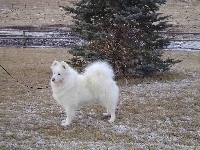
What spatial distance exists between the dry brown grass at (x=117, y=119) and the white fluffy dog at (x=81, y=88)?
484mm

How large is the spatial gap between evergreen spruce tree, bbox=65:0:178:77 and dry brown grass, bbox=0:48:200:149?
65 centimetres

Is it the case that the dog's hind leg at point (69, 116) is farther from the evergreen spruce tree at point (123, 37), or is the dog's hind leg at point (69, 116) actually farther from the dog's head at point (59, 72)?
the evergreen spruce tree at point (123, 37)

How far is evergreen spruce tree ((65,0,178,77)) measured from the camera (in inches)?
464

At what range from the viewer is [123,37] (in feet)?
39.5

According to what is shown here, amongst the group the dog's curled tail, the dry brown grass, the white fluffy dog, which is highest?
the dog's curled tail

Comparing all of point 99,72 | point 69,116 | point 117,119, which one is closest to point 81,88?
point 99,72

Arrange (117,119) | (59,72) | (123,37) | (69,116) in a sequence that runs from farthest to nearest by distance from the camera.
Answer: (123,37), (117,119), (69,116), (59,72)

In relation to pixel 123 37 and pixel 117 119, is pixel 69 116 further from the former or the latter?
pixel 123 37

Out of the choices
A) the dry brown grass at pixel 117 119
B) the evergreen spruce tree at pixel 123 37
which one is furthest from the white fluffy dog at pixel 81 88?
the evergreen spruce tree at pixel 123 37

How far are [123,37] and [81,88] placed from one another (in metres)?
5.18

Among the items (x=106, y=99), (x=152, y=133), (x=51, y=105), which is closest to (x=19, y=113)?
(x=51, y=105)

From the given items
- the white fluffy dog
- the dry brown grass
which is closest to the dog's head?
the white fluffy dog

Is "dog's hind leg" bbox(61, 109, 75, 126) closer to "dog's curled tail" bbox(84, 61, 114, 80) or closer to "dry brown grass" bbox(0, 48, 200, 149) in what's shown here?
"dry brown grass" bbox(0, 48, 200, 149)

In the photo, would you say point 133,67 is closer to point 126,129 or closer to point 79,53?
point 79,53
